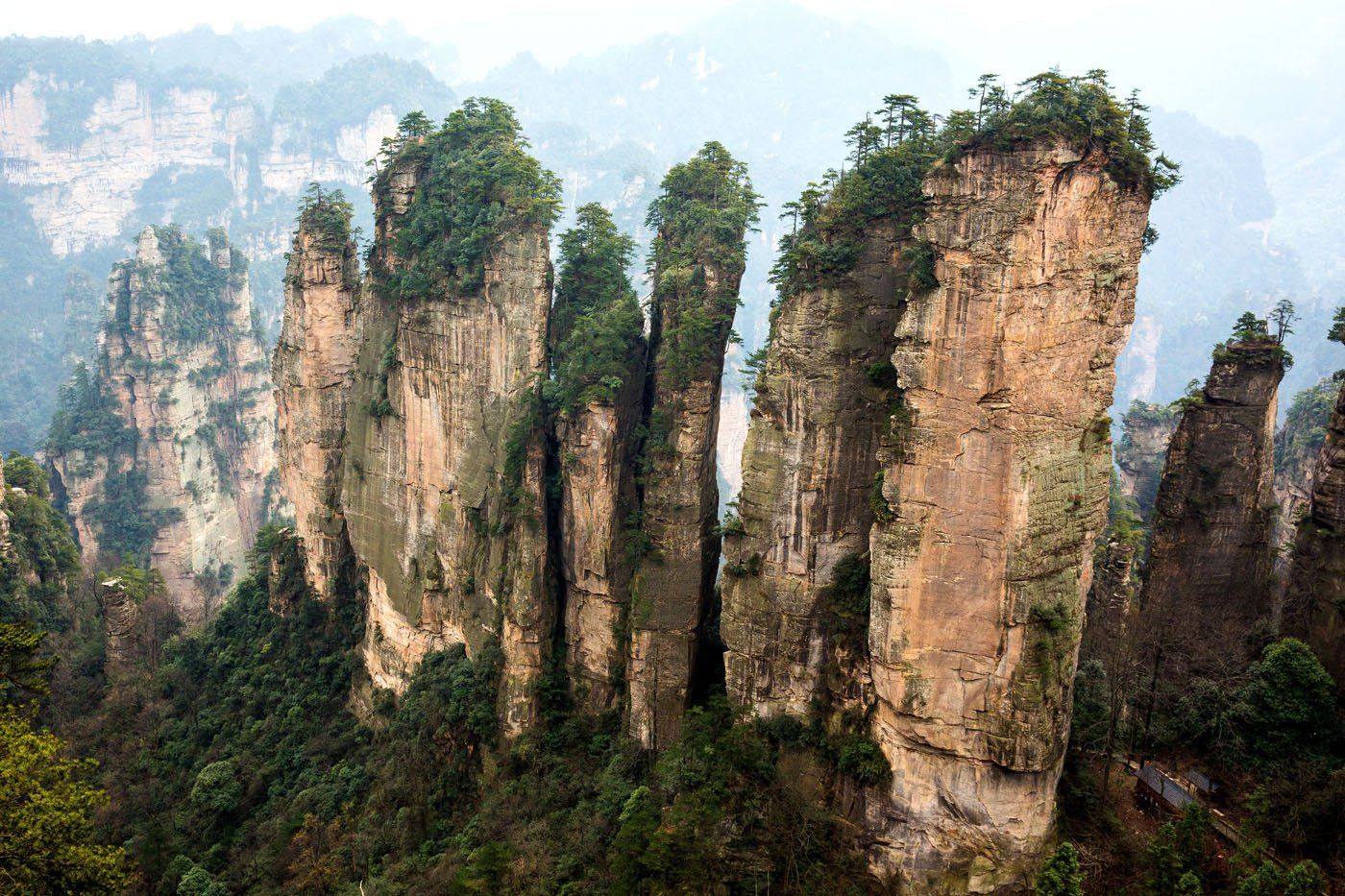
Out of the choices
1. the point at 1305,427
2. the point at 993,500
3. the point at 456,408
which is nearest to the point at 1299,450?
the point at 1305,427

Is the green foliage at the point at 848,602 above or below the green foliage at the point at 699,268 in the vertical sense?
below

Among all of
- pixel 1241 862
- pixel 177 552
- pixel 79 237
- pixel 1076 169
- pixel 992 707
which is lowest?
pixel 177 552

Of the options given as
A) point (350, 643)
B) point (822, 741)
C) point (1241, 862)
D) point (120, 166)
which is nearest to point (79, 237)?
point (120, 166)

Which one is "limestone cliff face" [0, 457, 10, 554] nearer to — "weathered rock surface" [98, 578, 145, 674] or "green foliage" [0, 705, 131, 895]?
"weathered rock surface" [98, 578, 145, 674]

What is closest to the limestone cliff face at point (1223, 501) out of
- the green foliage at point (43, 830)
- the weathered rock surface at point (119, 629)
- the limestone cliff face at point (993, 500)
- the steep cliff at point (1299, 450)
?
the limestone cliff face at point (993, 500)

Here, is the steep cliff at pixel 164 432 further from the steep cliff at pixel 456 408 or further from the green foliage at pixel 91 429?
the steep cliff at pixel 456 408

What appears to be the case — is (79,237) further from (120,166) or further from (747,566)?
(747,566)
